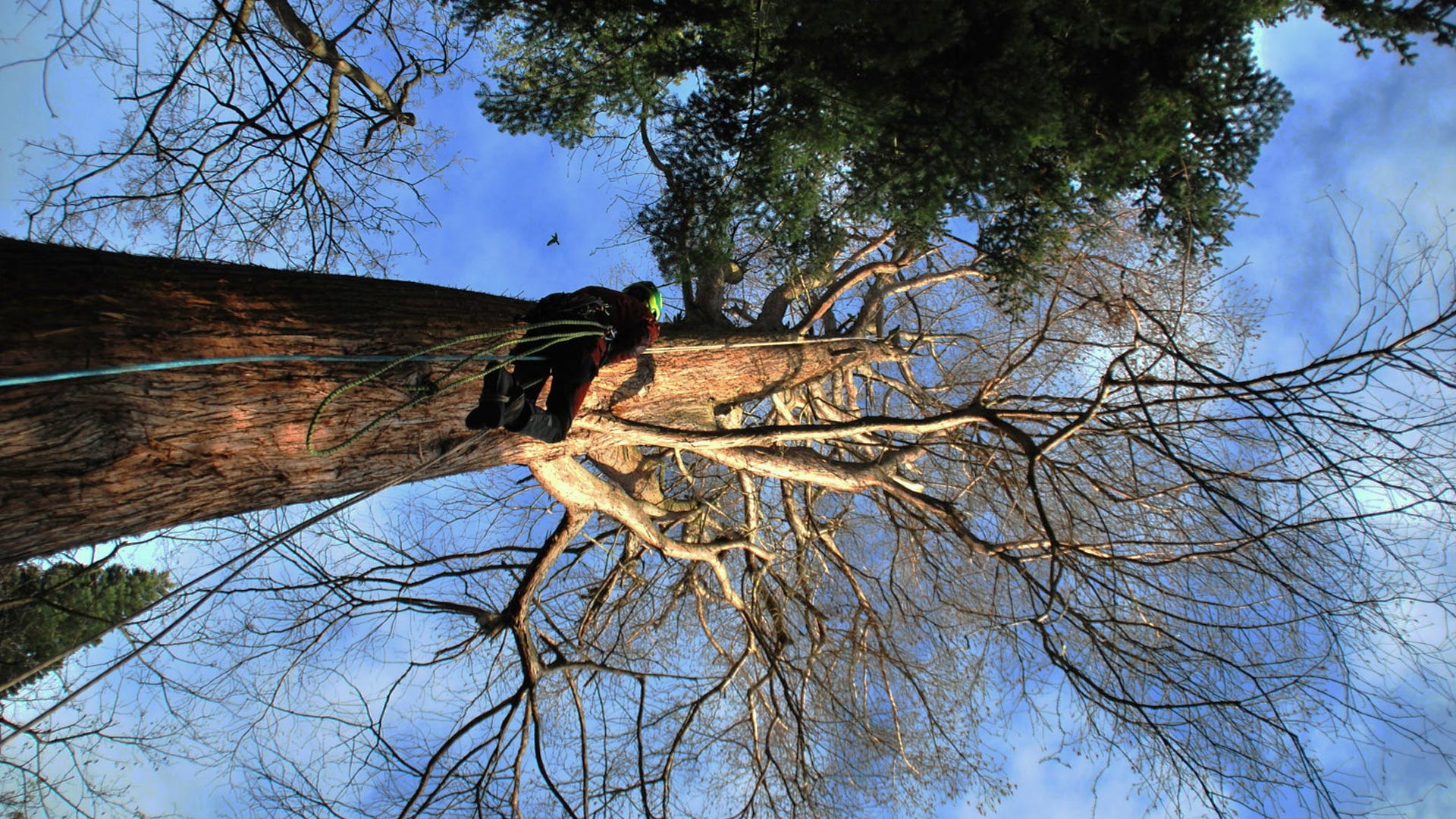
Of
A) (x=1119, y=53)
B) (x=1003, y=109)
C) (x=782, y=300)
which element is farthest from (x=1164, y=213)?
(x=782, y=300)

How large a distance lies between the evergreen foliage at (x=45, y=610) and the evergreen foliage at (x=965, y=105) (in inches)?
174

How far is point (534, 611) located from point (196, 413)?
4187 millimetres

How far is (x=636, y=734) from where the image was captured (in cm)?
646

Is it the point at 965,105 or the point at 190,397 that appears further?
the point at 965,105

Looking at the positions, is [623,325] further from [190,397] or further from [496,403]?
[190,397]

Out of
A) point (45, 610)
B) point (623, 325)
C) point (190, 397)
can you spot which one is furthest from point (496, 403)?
point (45, 610)

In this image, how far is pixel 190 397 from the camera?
2902mm

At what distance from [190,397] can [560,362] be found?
149cm

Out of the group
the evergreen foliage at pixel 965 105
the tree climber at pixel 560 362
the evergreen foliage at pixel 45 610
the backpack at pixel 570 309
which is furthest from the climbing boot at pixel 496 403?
the evergreen foliage at pixel 965 105

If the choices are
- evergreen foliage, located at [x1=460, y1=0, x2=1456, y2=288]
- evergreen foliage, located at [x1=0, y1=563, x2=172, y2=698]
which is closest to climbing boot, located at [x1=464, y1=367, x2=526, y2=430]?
evergreen foliage, located at [x1=0, y1=563, x2=172, y2=698]

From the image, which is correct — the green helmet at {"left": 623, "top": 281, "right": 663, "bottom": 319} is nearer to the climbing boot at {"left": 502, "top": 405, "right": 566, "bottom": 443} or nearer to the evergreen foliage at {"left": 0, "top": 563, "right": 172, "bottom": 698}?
the climbing boot at {"left": 502, "top": 405, "right": 566, "bottom": 443}

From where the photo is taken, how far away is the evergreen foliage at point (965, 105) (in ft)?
12.9

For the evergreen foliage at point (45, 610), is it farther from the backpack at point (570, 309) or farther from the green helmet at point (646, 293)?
the green helmet at point (646, 293)

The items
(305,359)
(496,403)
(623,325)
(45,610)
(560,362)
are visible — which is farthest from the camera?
(45,610)
